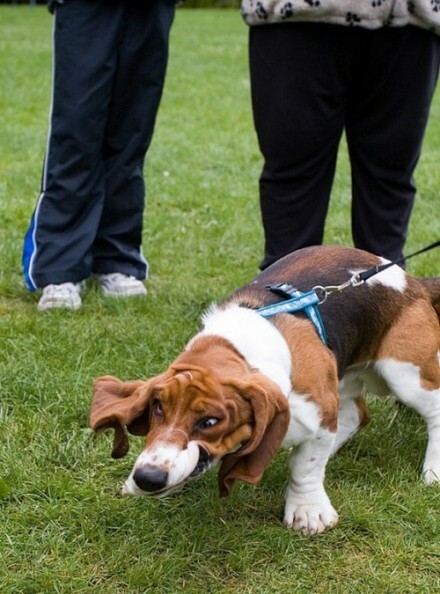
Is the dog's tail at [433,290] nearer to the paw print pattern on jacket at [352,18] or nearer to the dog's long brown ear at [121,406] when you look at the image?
the paw print pattern on jacket at [352,18]

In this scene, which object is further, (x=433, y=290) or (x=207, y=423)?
(x=433, y=290)

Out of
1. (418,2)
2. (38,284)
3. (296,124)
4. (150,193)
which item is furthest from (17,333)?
(150,193)

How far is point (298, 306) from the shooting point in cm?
333

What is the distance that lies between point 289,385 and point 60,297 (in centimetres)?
231

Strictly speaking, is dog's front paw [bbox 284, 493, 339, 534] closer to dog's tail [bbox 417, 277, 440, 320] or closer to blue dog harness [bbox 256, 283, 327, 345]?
blue dog harness [bbox 256, 283, 327, 345]

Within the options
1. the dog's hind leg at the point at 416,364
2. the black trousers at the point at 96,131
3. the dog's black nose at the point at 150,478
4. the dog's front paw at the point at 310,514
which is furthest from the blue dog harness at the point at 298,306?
the black trousers at the point at 96,131

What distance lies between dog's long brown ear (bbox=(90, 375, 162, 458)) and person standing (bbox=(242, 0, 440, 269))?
161 centimetres

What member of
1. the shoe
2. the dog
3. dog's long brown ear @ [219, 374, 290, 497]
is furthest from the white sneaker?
dog's long brown ear @ [219, 374, 290, 497]

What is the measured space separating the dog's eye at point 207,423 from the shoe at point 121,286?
2.69 meters

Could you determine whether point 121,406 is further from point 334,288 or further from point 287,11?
point 287,11

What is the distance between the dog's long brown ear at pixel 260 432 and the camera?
281cm

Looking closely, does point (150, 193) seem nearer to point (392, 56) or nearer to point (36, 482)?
point (392, 56)

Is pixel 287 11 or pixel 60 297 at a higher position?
pixel 287 11

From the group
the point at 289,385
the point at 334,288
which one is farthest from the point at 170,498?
the point at 334,288
